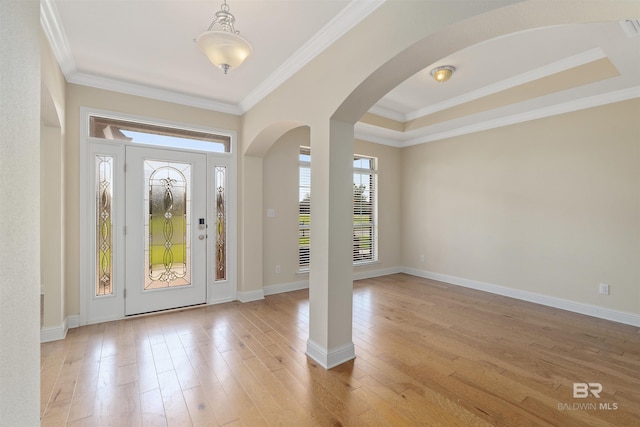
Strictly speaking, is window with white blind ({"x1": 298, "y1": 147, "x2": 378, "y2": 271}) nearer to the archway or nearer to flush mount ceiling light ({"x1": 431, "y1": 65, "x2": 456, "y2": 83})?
flush mount ceiling light ({"x1": 431, "y1": 65, "x2": 456, "y2": 83})

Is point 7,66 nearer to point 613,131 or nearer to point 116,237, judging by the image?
point 116,237

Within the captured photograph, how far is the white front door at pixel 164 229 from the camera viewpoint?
3.58m

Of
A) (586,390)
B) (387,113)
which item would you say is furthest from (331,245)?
(387,113)

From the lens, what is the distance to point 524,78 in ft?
11.6

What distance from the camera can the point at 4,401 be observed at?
65 centimetres

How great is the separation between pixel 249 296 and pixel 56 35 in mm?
3564

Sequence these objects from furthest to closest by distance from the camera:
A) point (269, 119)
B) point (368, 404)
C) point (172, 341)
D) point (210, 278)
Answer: point (210, 278)
point (269, 119)
point (172, 341)
point (368, 404)

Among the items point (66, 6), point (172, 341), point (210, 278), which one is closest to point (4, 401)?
point (172, 341)

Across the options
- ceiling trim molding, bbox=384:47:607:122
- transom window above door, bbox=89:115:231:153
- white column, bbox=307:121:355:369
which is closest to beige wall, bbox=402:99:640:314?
ceiling trim molding, bbox=384:47:607:122

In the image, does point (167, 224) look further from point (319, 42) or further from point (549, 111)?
point (549, 111)

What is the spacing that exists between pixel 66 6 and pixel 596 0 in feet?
11.6

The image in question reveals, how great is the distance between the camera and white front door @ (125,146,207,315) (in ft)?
11.7

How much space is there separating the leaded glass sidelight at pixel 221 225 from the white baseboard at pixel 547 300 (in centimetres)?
391

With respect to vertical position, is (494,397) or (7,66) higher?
(7,66)
